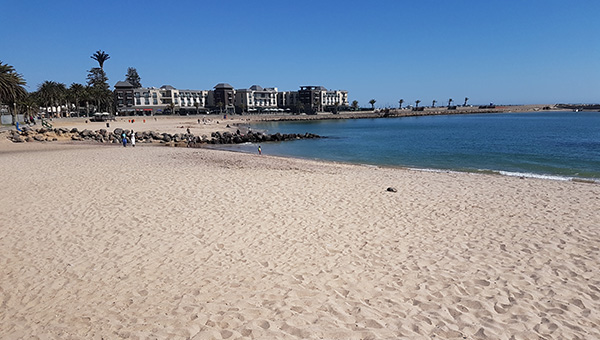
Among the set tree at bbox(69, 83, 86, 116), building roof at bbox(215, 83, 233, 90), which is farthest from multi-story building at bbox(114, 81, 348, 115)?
tree at bbox(69, 83, 86, 116)

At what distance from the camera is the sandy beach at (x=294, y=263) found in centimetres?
499

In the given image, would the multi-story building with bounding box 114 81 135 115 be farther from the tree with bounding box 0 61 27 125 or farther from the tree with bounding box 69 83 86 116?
the tree with bounding box 0 61 27 125

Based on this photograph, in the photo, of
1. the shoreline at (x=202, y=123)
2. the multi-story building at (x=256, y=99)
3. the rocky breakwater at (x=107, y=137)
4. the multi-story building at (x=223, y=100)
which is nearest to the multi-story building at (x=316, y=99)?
the multi-story building at (x=223, y=100)

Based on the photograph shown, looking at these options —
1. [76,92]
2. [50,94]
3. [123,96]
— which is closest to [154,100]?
[123,96]

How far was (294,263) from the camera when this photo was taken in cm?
704

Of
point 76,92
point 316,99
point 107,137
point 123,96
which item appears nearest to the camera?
point 107,137

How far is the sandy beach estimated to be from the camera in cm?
499

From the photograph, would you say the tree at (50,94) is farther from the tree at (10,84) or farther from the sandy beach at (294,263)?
the sandy beach at (294,263)

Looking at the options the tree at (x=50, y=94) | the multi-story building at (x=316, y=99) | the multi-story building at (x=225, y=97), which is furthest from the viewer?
the multi-story building at (x=316, y=99)

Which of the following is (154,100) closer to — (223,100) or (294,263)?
(223,100)

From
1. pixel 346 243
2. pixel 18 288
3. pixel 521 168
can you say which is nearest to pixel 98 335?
pixel 18 288

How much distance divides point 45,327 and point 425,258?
6789 mm

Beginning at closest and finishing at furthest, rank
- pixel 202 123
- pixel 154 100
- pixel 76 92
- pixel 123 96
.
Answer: pixel 202 123
pixel 76 92
pixel 123 96
pixel 154 100

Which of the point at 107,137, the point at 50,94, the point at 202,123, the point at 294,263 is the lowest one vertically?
the point at 294,263
